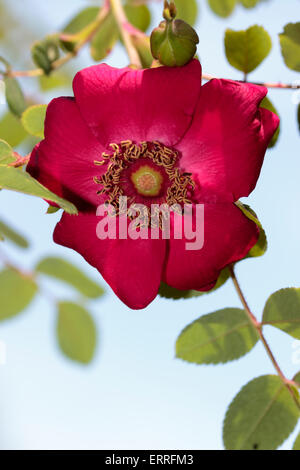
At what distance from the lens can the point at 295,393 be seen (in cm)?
85

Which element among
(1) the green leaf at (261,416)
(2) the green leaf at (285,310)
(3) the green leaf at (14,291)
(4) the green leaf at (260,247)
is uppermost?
(4) the green leaf at (260,247)

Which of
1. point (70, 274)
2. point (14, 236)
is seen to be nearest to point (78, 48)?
point (14, 236)

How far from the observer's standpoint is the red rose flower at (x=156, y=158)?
2.34 feet

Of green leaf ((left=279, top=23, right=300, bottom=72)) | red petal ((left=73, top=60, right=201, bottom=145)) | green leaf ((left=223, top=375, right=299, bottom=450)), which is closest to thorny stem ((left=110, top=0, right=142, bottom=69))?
red petal ((left=73, top=60, right=201, bottom=145))

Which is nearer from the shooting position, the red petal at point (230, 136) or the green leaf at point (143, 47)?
the red petal at point (230, 136)

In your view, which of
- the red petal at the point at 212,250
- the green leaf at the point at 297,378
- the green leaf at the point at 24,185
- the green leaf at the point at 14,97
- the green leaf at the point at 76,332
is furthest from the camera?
the green leaf at the point at 76,332

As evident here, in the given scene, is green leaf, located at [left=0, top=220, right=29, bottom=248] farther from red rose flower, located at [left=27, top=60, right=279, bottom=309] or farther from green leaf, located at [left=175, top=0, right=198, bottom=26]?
green leaf, located at [left=175, top=0, right=198, bottom=26]

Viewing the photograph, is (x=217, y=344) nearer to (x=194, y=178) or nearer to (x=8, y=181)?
(x=194, y=178)

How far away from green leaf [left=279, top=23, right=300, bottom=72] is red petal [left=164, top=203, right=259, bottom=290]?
0.96 ft

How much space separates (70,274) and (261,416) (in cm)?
74

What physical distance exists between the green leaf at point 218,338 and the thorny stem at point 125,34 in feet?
1.29

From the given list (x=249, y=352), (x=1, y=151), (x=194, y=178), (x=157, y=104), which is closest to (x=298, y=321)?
(x=249, y=352)

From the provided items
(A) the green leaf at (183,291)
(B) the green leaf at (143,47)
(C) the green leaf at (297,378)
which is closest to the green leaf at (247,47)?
(B) the green leaf at (143,47)

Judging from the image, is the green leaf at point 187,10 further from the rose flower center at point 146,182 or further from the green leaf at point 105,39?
the rose flower center at point 146,182
